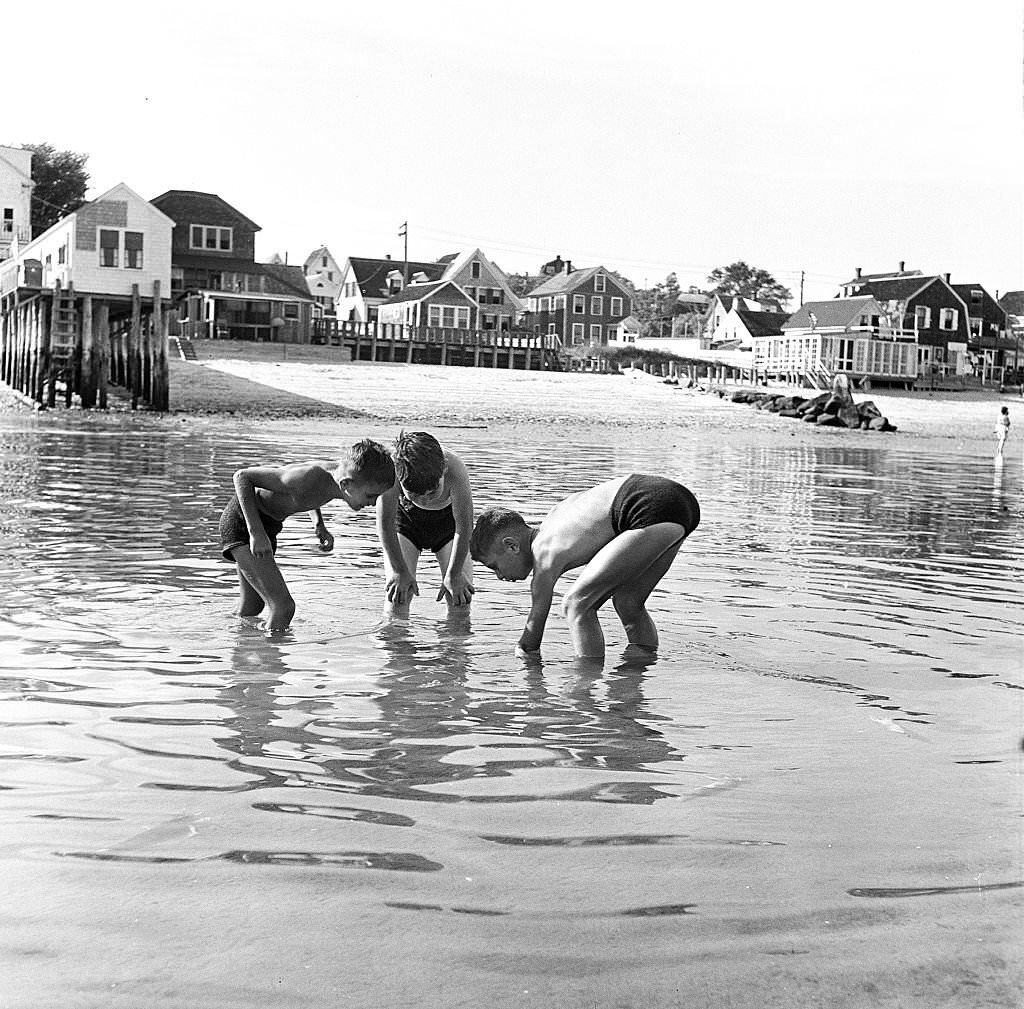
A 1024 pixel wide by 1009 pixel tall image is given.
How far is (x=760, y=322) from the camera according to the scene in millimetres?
102312

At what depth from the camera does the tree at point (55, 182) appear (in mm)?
85438

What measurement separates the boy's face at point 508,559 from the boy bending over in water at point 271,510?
29.6 inches

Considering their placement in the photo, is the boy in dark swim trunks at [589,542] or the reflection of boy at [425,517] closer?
the boy in dark swim trunks at [589,542]

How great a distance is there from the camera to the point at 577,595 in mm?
6879

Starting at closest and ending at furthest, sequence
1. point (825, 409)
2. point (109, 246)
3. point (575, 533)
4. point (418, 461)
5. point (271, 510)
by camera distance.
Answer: point (575, 533) < point (418, 461) < point (271, 510) < point (109, 246) < point (825, 409)

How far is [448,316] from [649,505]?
273 feet

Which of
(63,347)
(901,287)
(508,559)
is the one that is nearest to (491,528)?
(508,559)

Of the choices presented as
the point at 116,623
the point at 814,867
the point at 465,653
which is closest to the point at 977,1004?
the point at 814,867

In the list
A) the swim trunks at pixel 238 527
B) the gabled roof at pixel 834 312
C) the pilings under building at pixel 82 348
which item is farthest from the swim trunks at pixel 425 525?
the gabled roof at pixel 834 312

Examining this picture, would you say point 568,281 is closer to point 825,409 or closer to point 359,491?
point 825,409

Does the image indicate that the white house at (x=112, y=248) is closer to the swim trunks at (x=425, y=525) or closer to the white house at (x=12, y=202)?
the white house at (x=12, y=202)

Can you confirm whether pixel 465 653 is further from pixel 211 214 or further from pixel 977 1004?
pixel 211 214

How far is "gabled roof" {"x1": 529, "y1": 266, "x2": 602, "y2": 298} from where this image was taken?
103 m

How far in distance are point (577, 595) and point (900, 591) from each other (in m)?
4.38
